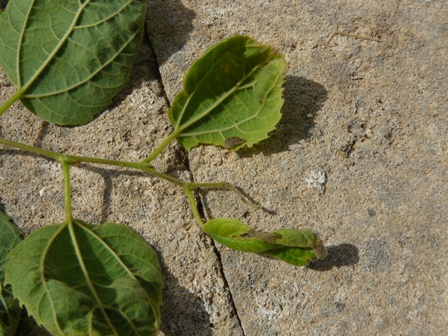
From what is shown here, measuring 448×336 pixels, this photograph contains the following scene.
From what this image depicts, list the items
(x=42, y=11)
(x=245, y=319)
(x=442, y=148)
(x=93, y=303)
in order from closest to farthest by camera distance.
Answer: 1. (x=93, y=303)
2. (x=245, y=319)
3. (x=442, y=148)
4. (x=42, y=11)

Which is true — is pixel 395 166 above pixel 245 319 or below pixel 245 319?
above

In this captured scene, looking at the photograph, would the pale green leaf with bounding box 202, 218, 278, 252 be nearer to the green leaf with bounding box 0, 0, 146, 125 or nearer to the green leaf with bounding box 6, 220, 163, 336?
the green leaf with bounding box 6, 220, 163, 336

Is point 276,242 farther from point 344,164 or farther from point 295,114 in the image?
point 295,114

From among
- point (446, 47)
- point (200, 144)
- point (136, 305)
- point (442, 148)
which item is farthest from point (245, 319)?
point (446, 47)

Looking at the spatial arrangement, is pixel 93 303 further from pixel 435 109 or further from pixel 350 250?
pixel 435 109

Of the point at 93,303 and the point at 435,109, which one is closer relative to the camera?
the point at 93,303

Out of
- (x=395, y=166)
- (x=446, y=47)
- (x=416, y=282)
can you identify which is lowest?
(x=416, y=282)

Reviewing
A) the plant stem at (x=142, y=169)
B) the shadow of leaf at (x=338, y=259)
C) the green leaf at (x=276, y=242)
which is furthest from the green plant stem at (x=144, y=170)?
the shadow of leaf at (x=338, y=259)
